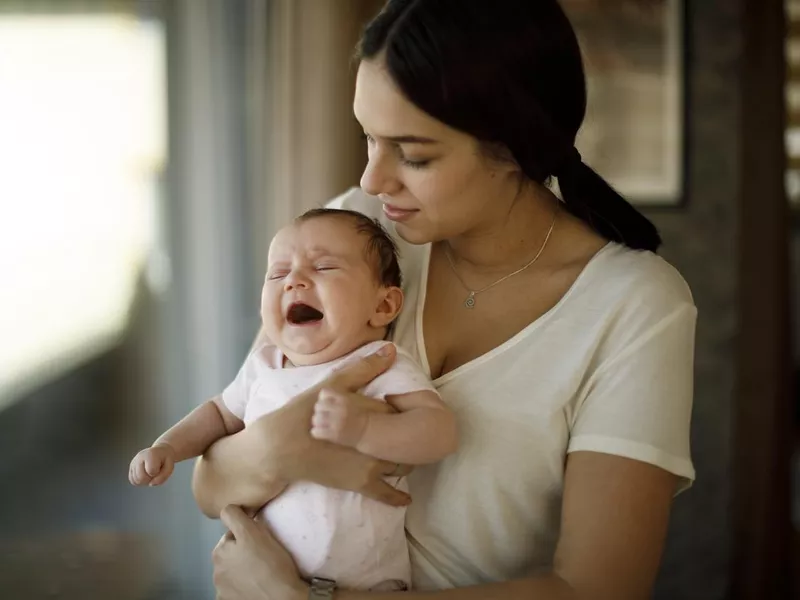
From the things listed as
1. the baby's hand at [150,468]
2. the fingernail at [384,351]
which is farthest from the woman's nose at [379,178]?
the baby's hand at [150,468]

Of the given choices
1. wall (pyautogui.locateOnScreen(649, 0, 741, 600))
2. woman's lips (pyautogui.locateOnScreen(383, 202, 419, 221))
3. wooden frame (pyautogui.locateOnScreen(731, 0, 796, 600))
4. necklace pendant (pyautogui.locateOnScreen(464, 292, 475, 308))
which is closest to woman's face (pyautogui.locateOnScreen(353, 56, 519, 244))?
woman's lips (pyautogui.locateOnScreen(383, 202, 419, 221))

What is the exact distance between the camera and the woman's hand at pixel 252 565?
1.01 metres

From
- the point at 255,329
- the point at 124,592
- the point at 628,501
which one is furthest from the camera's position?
the point at 255,329

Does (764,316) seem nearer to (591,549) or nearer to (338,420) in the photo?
(591,549)

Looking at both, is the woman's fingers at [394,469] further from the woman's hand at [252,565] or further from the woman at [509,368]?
the woman's hand at [252,565]

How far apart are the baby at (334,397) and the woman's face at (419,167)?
81 millimetres

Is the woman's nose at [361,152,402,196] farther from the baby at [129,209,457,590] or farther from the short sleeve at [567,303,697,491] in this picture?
the short sleeve at [567,303,697,491]

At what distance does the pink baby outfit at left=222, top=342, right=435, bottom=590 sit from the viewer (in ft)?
3.33

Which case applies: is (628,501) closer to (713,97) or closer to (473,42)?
(473,42)

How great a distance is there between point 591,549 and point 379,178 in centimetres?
56

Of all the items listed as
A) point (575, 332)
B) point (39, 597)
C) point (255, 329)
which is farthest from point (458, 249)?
point (39, 597)

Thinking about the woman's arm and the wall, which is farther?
the wall

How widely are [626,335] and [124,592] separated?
5.04ft

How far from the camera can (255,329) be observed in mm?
2193
